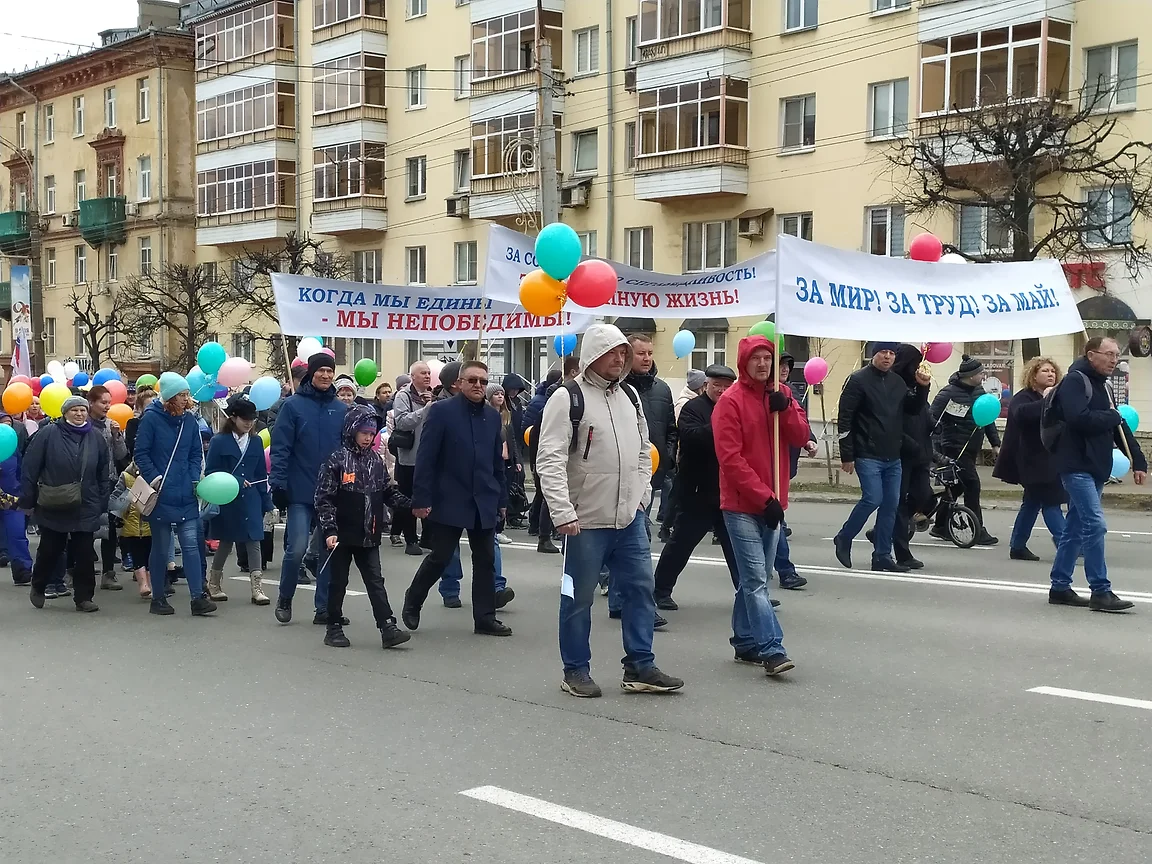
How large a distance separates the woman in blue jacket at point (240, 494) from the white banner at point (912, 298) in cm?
459

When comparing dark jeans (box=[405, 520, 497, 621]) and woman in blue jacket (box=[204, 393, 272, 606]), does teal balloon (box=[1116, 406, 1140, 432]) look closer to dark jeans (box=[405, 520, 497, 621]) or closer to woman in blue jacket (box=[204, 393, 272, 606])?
dark jeans (box=[405, 520, 497, 621])

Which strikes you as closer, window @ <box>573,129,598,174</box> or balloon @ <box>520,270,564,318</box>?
balloon @ <box>520,270,564,318</box>

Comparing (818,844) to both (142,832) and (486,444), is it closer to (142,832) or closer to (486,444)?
(142,832)

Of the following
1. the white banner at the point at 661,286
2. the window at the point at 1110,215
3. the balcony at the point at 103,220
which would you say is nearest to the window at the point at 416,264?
the balcony at the point at 103,220

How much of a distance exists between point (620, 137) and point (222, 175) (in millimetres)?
20069

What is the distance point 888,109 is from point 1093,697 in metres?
28.1

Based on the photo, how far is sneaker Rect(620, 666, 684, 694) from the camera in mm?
7496

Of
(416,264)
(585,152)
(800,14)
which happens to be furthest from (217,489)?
(416,264)

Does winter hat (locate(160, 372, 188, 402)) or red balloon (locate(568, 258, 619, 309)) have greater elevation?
red balloon (locate(568, 258, 619, 309))

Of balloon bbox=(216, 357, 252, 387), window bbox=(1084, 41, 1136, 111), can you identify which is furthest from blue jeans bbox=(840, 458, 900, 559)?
window bbox=(1084, 41, 1136, 111)

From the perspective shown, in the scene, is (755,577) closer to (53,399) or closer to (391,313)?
(53,399)

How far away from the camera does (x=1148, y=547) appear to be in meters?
14.1

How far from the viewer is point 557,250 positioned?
9.38 meters

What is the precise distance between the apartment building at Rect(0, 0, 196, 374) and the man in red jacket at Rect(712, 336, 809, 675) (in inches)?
1939
